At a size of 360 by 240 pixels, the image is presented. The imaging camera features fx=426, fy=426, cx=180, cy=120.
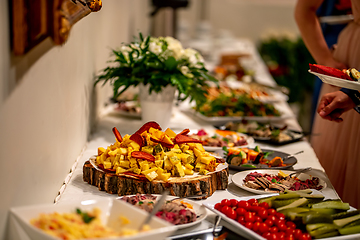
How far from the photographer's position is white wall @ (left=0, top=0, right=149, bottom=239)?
2.90 ft

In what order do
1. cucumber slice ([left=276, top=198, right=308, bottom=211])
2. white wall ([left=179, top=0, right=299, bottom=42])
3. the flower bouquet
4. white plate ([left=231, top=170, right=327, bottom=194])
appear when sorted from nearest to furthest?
cucumber slice ([left=276, top=198, right=308, bottom=211])
white plate ([left=231, top=170, right=327, bottom=194])
the flower bouquet
white wall ([left=179, top=0, right=299, bottom=42])

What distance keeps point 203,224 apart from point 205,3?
814 centimetres

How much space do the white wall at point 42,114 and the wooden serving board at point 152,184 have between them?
14 centimetres

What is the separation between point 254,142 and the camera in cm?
209

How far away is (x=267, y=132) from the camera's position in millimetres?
2111

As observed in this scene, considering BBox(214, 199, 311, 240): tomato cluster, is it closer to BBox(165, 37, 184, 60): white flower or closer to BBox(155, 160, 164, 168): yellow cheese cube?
BBox(155, 160, 164, 168): yellow cheese cube

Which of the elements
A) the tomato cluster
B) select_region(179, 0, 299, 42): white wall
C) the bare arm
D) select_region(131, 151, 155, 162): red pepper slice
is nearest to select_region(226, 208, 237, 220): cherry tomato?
the tomato cluster

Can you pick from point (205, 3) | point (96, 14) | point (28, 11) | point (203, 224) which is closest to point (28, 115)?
point (28, 11)

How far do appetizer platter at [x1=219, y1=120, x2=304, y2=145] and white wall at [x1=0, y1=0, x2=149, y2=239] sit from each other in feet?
2.52

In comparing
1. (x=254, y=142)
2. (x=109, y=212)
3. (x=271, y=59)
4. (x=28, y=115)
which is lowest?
(x=271, y=59)

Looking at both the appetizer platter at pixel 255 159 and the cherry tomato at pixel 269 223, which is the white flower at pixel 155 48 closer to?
the appetizer platter at pixel 255 159

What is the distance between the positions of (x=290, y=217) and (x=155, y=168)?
0.41m

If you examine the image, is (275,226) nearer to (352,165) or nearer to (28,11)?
(28,11)

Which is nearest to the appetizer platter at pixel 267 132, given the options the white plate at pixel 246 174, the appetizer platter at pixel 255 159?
the appetizer platter at pixel 255 159
